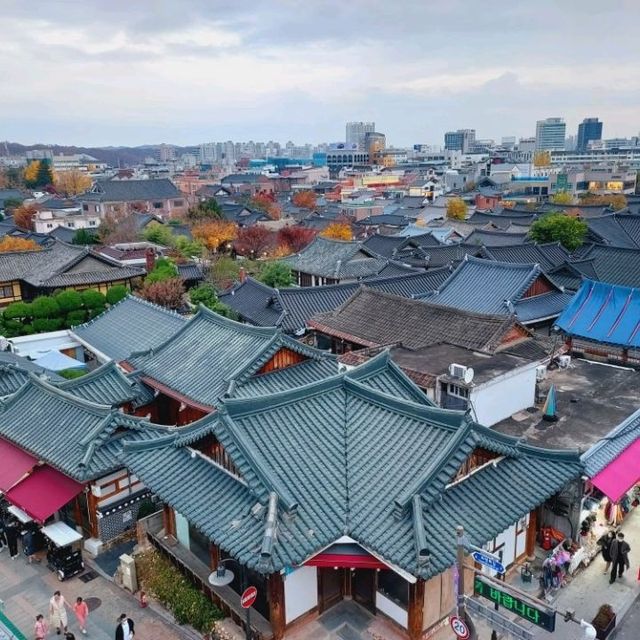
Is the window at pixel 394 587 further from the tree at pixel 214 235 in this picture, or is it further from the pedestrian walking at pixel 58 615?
the tree at pixel 214 235

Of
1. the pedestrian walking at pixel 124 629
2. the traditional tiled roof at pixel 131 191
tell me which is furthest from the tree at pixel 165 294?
the traditional tiled roof at pixel 131 191

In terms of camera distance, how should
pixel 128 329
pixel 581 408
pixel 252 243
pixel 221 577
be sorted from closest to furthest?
pixel 221 577, pixel 581 408, pixel 128 329, pixel 252 243

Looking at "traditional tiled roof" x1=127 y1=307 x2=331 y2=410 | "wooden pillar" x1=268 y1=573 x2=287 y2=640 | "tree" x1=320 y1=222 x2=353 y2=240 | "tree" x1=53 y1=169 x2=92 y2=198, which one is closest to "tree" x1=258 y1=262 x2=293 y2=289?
"traditional tiled roof" x1=127 y1=307 x2=331 y2=410

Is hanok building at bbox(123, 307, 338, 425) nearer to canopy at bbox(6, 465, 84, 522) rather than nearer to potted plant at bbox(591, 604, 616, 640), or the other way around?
canopy at bbox(6, 465, 84, 522)

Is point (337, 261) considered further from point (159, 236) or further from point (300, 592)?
point (300, 592)

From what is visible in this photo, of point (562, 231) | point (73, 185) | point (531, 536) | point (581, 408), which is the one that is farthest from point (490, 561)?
point (73, 185)

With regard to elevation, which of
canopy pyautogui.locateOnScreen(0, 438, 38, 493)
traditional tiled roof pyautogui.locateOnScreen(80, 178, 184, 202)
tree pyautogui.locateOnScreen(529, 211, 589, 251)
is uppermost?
traditional tiled roof pyautogui.locateOnScreen(80, 178, 184, 202)
